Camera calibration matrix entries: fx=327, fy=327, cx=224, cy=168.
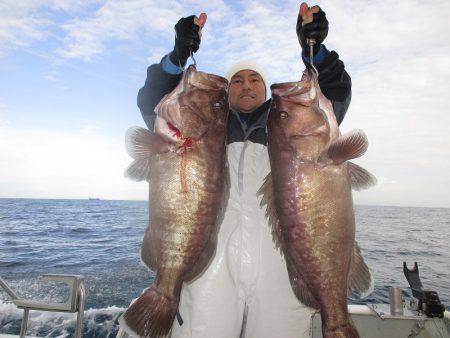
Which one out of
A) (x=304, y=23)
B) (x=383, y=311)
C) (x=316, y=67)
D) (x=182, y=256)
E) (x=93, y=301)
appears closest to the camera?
(x=182, y=256)

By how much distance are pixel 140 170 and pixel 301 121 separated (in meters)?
1.42

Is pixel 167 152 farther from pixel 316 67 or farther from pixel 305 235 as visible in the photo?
pixel 316 67

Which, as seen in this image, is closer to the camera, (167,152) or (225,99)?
(167,152)

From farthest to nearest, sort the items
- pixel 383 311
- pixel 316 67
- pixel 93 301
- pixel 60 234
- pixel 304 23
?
pixel 60 234
pixel 93 301
pixel 383 311
pixel 316 67
pixel 304 23

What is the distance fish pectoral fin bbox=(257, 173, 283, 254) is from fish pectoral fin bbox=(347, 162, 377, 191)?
670 mm

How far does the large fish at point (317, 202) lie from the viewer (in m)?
2.57

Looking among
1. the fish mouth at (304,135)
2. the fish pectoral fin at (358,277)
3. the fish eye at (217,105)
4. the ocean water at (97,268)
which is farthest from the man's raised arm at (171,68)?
the ocean water at (97,268)

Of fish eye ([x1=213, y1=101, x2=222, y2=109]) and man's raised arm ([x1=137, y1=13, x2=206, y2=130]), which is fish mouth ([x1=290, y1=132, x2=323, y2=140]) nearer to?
fish eye ([x1=213, y1=101, x2=222, y2=109])

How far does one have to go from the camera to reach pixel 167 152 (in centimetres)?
265

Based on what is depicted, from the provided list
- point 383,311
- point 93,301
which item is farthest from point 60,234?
point 383,311

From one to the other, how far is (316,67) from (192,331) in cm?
258

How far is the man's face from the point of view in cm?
370

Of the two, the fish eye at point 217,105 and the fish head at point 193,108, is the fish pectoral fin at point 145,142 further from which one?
the fish eye at point 217,105

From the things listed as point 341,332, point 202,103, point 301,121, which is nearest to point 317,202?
point 301,121
